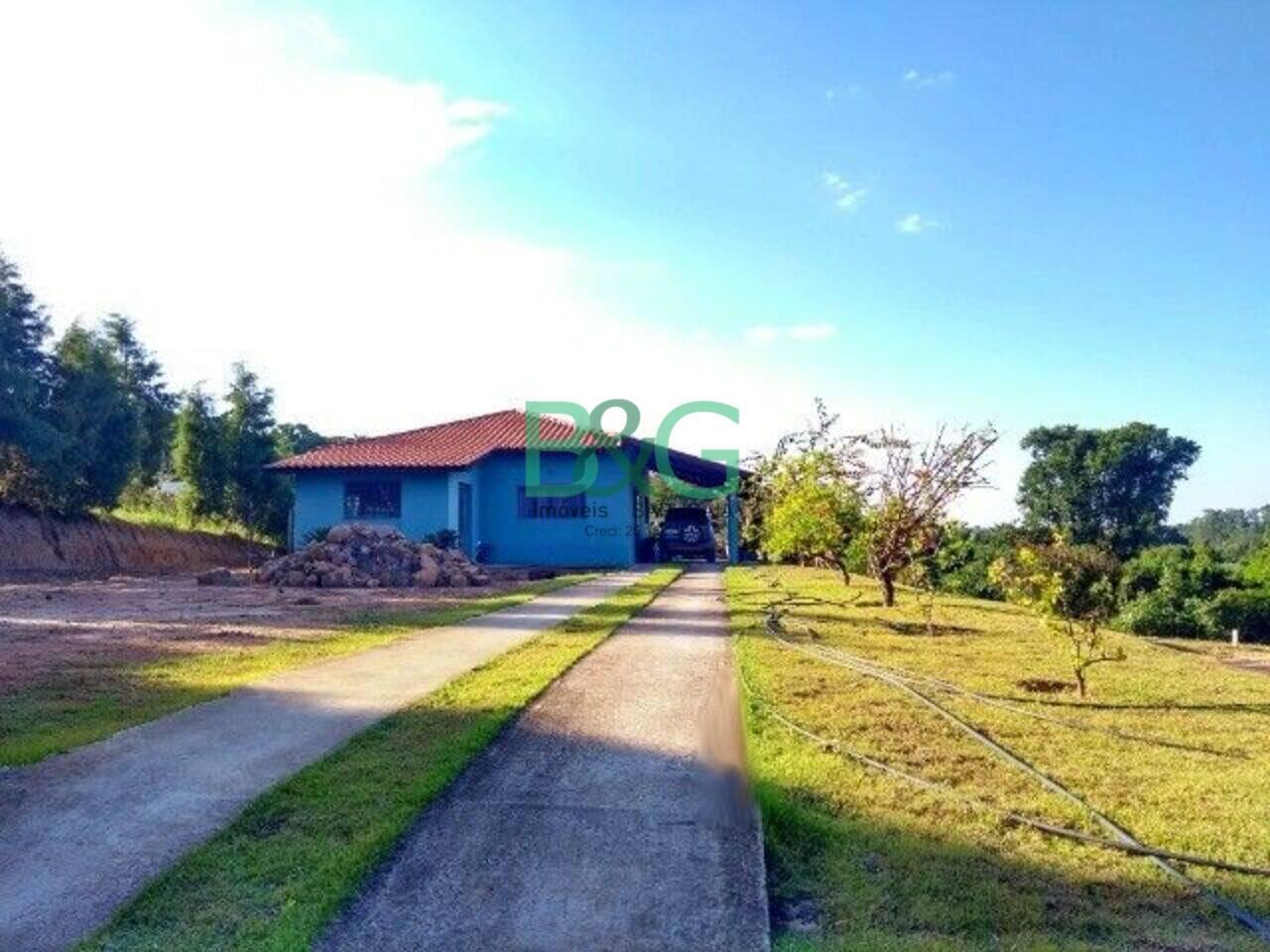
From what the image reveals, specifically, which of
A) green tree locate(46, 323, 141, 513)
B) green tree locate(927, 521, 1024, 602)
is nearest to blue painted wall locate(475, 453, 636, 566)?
green tree locate(927, 521, 1024, 602)

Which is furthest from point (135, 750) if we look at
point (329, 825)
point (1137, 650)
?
point (1137, 650)

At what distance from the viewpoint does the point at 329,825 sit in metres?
4.16

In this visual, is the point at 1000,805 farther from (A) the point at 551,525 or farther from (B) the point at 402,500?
(A) the point at 551,525

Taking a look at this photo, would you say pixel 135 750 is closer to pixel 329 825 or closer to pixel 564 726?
pixel 329 825

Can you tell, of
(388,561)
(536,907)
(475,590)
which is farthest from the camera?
(388,561)

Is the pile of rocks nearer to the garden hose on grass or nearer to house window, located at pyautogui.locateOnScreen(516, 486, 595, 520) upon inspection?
house window, located at pyautogui.locateOnScreen(516, 486, 595, 520)

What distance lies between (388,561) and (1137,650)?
13.9m

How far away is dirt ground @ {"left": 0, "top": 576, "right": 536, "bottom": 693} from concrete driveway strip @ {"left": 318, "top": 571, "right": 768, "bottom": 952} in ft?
15.8

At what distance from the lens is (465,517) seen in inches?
1064

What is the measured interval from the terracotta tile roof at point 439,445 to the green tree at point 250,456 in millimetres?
6385

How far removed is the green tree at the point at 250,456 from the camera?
33.6 meters

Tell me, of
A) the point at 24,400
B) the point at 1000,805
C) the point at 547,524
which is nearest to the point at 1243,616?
the point at 547,524

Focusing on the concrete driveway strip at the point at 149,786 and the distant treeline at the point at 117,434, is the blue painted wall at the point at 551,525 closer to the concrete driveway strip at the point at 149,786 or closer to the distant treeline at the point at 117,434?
the distant treeline at the point at 117,434

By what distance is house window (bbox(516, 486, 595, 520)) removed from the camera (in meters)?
27.4
